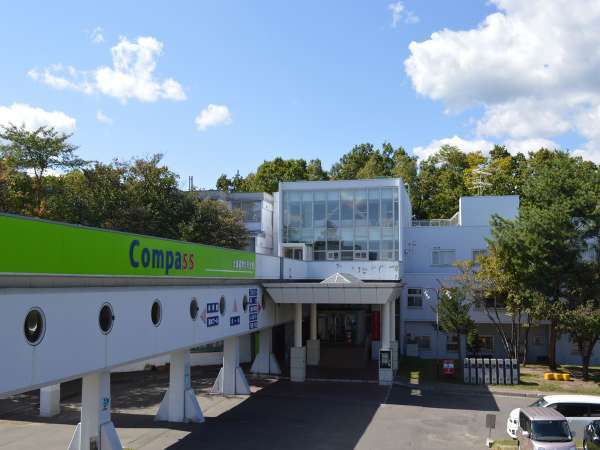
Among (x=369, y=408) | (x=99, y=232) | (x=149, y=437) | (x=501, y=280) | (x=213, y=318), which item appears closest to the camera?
(x=99, y=232)

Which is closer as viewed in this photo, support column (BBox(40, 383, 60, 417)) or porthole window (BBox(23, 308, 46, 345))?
porthole window (BBox(23, 308, 46, 345))

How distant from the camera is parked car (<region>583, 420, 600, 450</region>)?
56.6ft

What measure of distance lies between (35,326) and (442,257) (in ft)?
119

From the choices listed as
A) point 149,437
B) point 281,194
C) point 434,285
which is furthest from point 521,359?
point 149,437

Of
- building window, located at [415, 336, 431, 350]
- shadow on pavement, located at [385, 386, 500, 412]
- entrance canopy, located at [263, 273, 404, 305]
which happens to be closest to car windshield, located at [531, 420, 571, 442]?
shadow on pavement, located at [385, 386, 500, 412]

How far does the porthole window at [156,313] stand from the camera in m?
17.9

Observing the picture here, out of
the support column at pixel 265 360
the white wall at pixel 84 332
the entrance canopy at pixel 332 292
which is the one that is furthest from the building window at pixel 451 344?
the white wall at pixel 84 332

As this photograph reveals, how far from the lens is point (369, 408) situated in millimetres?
25828

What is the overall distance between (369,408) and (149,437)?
31.5 ft

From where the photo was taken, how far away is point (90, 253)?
1418cm

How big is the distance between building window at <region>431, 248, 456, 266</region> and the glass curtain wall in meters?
3.44

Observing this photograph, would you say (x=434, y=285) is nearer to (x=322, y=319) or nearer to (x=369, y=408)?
(x=322, y=319)

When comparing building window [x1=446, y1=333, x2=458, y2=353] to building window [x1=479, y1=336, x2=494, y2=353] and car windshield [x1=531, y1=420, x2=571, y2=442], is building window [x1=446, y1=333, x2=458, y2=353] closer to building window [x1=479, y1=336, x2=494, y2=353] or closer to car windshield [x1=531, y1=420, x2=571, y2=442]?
building window [x1=479, y1=336, x2=494, y2=353]

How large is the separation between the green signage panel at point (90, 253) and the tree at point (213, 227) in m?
16.7
